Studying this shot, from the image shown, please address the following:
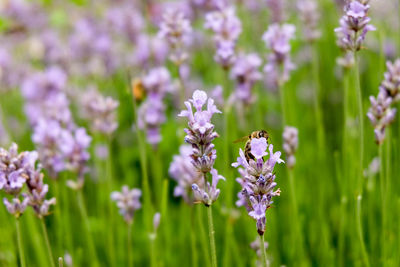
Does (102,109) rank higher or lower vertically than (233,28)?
lower

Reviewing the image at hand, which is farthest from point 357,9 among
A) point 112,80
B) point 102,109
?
point 112,80

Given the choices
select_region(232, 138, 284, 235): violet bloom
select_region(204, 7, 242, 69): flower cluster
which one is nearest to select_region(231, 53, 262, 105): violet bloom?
select_region(204, 7, 242, 69): flower cluster

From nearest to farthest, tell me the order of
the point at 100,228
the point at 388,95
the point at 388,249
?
the point at 388,95
the point at 388,249
the point at 100,228

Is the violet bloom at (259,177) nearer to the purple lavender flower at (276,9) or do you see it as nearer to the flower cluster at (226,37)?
the flower cluster at (226,37)

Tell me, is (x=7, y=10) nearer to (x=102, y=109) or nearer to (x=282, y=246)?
(x=102, y=109)

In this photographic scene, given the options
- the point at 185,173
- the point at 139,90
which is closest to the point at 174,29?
the point at 139,90

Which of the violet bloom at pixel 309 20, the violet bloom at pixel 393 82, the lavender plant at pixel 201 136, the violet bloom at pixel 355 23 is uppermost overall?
the violet bloom at pixel 309 20

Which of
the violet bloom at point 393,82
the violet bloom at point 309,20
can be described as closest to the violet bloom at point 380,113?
the violet bloom at point 393,82
